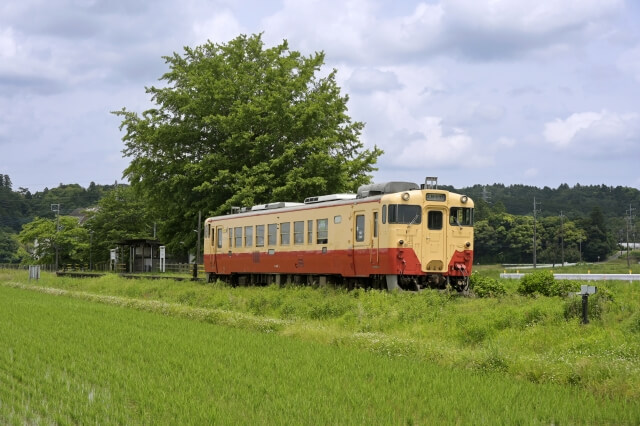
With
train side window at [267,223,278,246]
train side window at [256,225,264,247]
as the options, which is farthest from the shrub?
train side window at [256,225,264,247]

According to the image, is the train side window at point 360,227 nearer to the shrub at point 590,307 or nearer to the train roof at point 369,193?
the train roof at point 369,193

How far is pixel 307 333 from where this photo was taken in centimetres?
1513

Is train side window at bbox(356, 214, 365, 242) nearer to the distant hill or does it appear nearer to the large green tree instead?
the large green tree

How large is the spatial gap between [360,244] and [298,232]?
4193 mm

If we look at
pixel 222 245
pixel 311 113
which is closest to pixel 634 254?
pixel 311 113

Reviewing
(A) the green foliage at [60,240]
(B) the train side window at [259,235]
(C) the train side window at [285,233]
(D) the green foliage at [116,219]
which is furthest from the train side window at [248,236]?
(A) the green foliage at [60,240]

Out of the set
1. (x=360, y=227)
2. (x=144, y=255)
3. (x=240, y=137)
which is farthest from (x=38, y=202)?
(x=360, y=227)

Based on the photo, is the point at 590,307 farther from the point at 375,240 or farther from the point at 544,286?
the point at 375,240

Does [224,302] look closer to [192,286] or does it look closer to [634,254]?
[192,286]

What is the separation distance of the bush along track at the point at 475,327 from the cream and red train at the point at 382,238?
1.25 metres

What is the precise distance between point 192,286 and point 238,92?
18.4m

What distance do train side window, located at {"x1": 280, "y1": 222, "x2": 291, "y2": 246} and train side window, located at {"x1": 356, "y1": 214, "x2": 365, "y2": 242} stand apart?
4.55m

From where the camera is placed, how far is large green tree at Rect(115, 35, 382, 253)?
4172 cm

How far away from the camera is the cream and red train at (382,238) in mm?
22703
